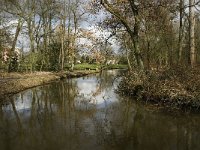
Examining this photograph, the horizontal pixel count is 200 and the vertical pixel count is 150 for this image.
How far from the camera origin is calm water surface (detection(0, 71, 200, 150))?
10.4 meters

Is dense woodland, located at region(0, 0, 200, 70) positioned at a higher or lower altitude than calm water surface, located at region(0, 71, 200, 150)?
higher

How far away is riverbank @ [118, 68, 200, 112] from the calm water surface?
3.22 feet

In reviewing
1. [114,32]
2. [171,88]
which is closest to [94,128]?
[171,88]

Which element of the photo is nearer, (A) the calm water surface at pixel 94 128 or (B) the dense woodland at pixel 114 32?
(A) the calm water surface at pixel 94 128

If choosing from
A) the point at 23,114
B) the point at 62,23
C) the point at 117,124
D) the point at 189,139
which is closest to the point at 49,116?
the point at 23,114

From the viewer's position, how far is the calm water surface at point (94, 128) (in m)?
10.4

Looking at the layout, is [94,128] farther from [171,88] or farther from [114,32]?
[114,32]

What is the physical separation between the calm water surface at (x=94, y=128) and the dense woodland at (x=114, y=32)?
505 centimetres

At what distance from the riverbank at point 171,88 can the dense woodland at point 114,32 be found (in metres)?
1.04

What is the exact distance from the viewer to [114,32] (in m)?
24.1

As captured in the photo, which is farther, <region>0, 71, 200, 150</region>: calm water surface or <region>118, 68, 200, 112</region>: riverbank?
<region>118, 68, 200, 112</region>: riverbank

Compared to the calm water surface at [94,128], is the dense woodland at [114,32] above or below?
above

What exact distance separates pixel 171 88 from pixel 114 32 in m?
9.04

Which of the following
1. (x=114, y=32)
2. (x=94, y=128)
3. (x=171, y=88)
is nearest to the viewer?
(x=94, y=128)
